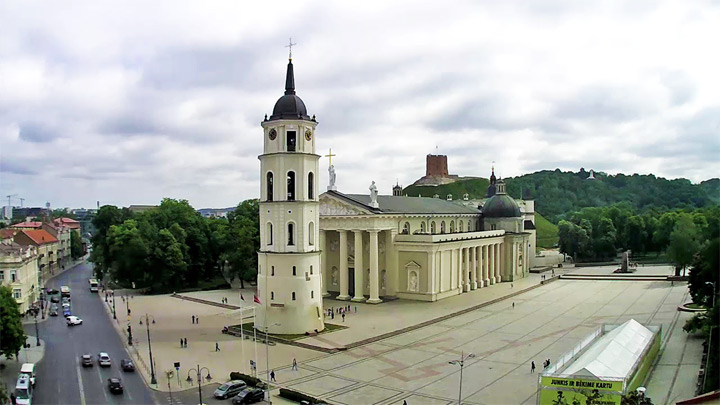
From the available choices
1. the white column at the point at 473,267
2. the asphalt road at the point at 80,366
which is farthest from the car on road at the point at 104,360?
the white column at the point at 473,267

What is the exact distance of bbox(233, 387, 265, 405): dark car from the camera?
31.1 m

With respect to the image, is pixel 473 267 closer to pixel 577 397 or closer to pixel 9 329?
pixel 577 397

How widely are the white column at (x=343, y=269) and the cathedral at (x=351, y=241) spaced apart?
113 mm

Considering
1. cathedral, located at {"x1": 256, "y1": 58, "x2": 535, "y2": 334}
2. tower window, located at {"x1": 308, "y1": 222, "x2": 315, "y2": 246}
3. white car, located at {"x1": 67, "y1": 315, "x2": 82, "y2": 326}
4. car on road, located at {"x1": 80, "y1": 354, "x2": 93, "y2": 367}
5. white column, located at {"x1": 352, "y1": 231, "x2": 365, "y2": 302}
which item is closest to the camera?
car on road, located at {"x1": 80, "y1": 354, "x2": 93, "y2": 367}

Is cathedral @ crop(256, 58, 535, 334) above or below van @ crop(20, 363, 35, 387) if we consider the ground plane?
above

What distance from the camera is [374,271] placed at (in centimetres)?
6112

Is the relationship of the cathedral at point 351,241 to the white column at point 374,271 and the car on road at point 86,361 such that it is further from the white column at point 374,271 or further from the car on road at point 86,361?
the car on road at point 86,361

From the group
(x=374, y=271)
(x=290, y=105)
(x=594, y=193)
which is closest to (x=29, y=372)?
(x=290, y=105)

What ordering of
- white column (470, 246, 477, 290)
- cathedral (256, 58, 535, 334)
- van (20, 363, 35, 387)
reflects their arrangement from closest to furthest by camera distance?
van (20, 363, 35, 387) → cathedral (256, 58, 535, 334) → white column (470, 246, 477, 290)

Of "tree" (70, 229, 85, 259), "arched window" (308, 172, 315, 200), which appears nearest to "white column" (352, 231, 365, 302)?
"arched window" (308, 172, 315, 200)

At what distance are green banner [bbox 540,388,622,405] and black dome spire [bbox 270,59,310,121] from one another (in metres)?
29.3

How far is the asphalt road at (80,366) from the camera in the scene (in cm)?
3259

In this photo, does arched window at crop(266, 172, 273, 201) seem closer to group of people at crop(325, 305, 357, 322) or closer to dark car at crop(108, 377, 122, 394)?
group of people at crop(325, 305, 357, 322)

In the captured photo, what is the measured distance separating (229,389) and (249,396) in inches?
77.3
